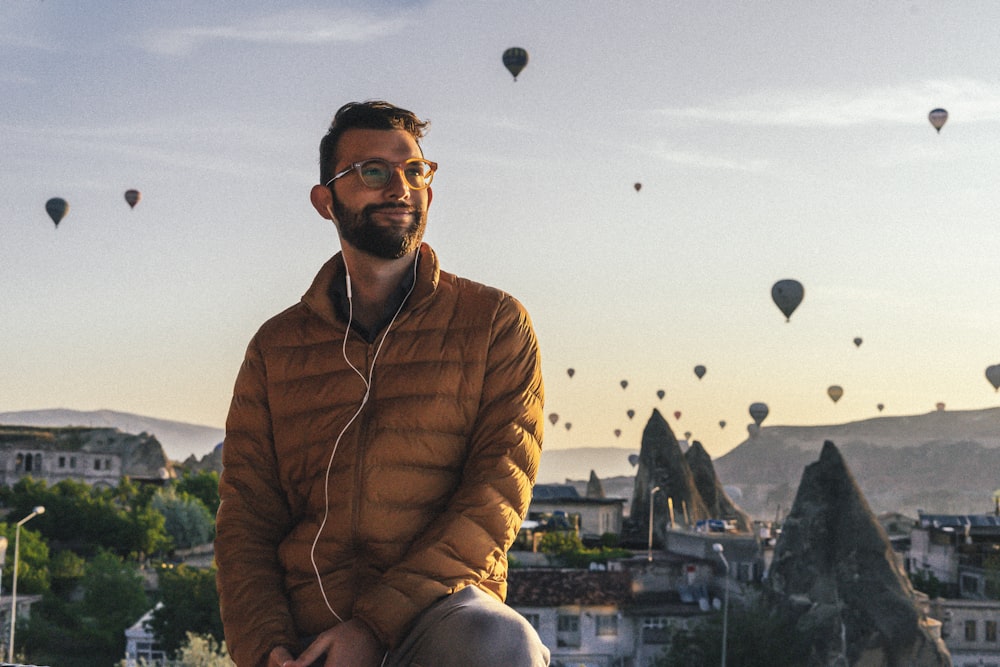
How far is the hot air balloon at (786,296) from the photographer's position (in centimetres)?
Answer: 5381

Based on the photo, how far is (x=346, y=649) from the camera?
2988mm

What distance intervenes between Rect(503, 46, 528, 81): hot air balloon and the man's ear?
4563 centimetres

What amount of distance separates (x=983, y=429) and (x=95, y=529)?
120m

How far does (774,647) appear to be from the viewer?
50.7 m

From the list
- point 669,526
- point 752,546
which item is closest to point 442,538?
point 752,546

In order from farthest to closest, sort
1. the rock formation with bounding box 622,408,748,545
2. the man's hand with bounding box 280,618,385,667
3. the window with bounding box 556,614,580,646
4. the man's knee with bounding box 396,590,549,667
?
the rock formation with bounding box 622,408,748,545
the window with bounding box 556,614,580,646
the man's hand with bounding box 280,618,385,667
the man's knee with bounding box 396,590,549,667

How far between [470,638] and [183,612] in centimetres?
4253

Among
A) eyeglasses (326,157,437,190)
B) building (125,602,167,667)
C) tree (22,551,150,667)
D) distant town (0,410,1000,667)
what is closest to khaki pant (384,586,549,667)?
eyeglasses (326,157,437,190)

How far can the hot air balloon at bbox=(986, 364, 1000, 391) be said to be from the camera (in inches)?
2649

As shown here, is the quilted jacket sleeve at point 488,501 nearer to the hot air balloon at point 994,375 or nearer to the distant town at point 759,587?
the distant town at point 759,587

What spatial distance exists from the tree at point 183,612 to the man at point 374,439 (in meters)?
40.7

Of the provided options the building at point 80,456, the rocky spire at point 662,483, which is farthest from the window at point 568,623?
the building at point 80,456

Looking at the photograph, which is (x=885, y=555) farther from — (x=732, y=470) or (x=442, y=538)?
(x=732, y=470)

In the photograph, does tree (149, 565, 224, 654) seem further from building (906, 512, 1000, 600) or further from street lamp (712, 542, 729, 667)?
building (906, 512, 1000, 600)
